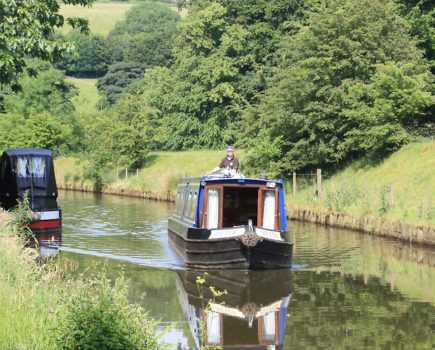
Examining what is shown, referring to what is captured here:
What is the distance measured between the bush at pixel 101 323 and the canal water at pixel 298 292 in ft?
4.30

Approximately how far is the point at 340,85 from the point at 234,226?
20.5 metres

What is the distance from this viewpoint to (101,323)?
1080 centimetres

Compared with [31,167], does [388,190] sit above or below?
below

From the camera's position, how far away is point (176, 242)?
95.9 ft

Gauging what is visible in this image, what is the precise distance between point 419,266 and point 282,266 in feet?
14.1

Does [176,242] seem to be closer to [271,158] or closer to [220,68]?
[271,158]

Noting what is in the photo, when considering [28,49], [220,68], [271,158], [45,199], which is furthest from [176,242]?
[220,68]

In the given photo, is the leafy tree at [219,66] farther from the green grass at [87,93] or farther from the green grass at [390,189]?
the green grass at [87,93]

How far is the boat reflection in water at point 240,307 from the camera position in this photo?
16391 millimetres

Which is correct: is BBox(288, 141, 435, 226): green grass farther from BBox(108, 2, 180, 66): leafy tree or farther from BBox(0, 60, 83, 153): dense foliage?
BBox(108, 2, 180, 66): leafy tree

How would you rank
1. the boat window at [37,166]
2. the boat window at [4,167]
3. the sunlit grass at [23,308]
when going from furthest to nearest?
the boat window at [4,167]
the boat window at [37,166]
the sunlit grass at [23,308]

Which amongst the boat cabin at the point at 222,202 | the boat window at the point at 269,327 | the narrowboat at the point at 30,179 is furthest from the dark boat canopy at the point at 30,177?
the boat window at the point at 269,327

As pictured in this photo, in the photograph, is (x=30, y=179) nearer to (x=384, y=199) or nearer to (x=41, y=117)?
(x=384, y=199)

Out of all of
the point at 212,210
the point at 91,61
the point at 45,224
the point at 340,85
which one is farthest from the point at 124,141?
the point at 91,61
